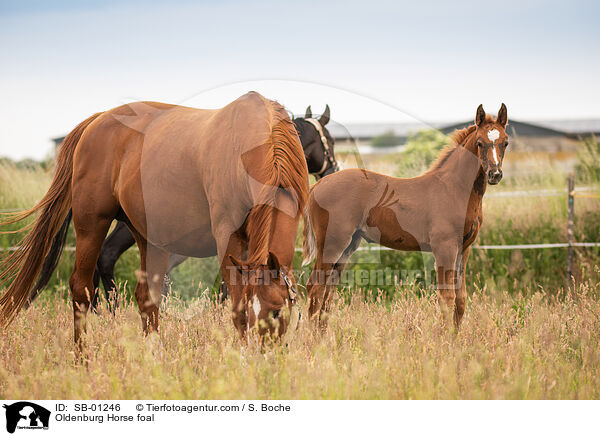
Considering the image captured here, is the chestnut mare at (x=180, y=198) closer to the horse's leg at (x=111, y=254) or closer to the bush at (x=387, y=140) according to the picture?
the horse's leg at (x=111, y=254)

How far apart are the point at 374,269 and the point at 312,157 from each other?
2.41m

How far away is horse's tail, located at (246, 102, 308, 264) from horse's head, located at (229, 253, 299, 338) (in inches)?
2.7

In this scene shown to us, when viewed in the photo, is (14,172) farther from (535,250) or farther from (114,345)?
(535,250)

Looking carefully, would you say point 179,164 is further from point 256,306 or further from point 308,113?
point 308,113

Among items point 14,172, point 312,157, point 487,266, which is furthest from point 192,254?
point 14,172

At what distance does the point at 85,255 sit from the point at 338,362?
8.36ft

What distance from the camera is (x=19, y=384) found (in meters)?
3.72

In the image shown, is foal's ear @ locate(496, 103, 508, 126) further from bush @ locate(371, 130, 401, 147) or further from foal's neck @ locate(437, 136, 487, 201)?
bush @ locate(371, 130, 401, 147)

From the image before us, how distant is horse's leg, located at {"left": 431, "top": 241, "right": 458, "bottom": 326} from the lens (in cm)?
491

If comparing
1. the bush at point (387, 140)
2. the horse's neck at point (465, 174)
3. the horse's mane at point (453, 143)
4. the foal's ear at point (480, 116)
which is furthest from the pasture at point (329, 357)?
the bush at point (387, 140)

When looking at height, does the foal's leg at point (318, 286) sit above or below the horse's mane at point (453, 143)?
below

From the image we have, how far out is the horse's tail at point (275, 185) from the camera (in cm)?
333
